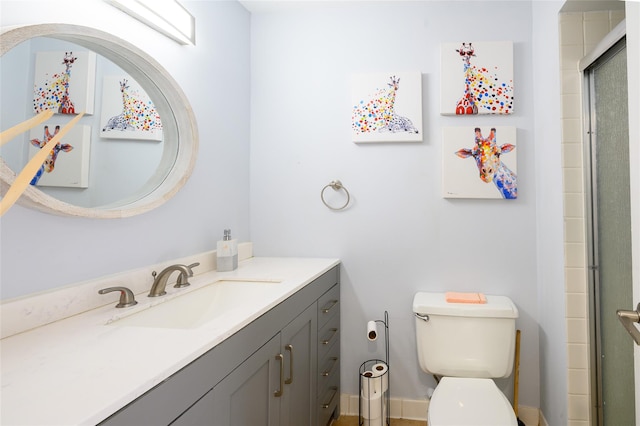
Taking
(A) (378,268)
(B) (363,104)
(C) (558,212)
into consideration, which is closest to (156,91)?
(B) (363,104)

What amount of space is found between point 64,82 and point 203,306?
91cm

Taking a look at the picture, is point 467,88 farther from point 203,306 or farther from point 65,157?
point 65,157

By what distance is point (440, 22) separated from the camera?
2150 mm

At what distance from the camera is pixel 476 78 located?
2.07 m

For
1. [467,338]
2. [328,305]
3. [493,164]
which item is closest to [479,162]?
[493,164]

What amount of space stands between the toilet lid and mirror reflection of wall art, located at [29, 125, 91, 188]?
61.0 inches

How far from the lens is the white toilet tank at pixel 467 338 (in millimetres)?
1805

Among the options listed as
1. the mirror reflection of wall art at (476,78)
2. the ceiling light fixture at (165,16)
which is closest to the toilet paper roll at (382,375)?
the mirror reflection of wall art at (476,78)

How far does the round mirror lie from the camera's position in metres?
0.99

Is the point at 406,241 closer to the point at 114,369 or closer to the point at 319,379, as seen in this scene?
the point at 319,379

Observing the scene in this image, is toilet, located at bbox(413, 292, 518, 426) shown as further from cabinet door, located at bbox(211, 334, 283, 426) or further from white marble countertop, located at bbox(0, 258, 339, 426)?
white marble countertop, located at bbox(0, 258, 339, 426)

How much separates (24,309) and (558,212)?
6.95 feet

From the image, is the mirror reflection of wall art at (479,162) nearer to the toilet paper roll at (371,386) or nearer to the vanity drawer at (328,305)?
the vanity drawer at (328,305)

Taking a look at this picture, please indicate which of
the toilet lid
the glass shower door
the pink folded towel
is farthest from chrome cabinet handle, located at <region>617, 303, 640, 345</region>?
the pink folded towel
